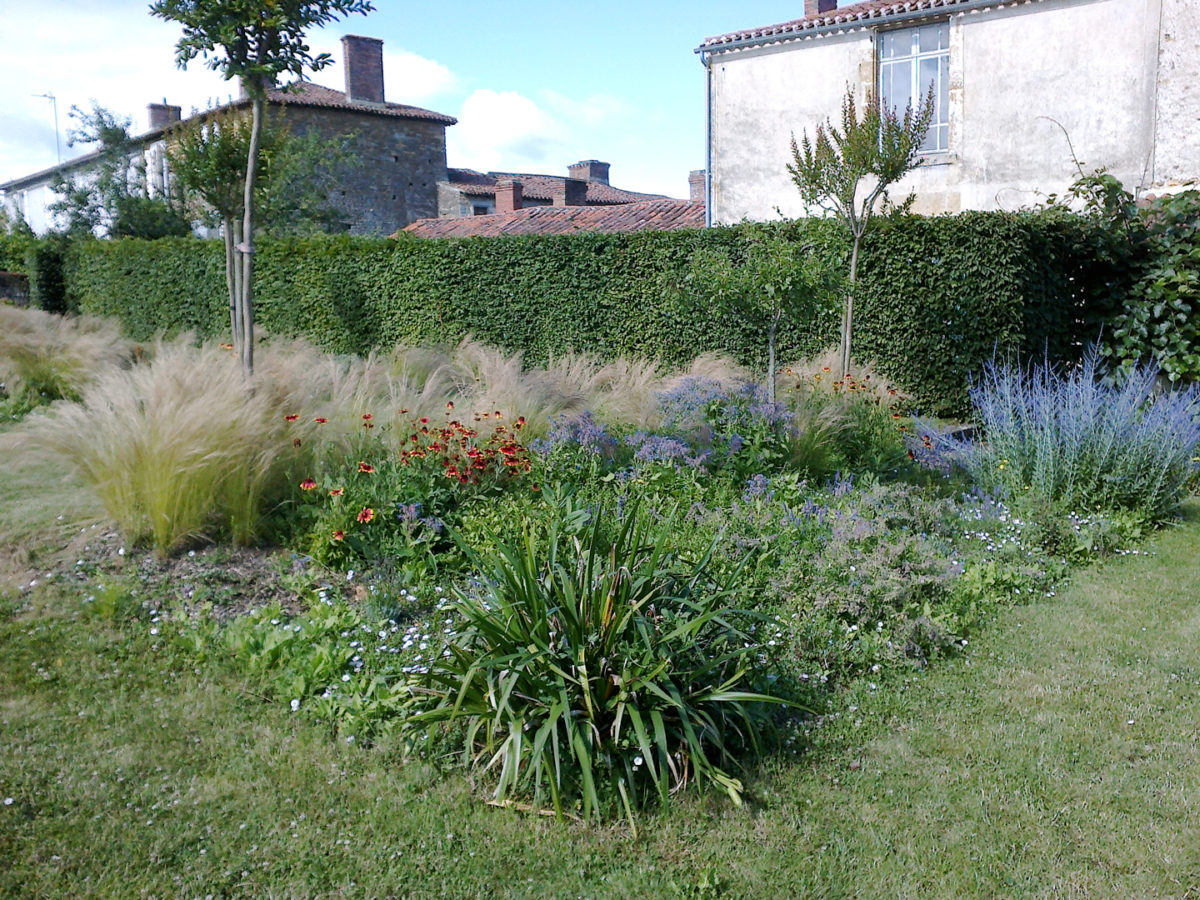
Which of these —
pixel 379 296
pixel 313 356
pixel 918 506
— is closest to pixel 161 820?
pixel 918 506

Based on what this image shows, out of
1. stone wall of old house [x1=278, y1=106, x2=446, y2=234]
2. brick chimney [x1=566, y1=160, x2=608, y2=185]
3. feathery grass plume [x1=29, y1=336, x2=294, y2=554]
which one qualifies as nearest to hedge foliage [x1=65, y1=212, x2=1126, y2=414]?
feathery grass plume [x1=29, y1=336, x2=294, y2=554]

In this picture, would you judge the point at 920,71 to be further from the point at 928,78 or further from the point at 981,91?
the point at 981,91

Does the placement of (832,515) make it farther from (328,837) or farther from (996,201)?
(996,201)

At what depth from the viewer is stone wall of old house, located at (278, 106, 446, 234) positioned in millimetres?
26266

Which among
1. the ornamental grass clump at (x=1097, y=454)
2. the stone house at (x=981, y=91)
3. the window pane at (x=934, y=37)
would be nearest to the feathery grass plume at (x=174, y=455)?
the ornamental grass clump at (x=1097, y=454)

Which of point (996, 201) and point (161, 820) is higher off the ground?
point (996, 201)

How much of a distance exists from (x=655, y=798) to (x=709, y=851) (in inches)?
12.5

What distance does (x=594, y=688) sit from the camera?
332 cm

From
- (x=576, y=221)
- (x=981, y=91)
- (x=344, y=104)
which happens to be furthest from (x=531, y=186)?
(x=981, y=91)

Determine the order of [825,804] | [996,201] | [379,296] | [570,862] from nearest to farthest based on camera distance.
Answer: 1. [570,862]
2. [825,804]
3. [996,201]
4. [379,296]

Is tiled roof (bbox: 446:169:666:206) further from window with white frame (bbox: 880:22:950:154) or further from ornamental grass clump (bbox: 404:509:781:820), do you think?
ornamental grass clump (bbox: 404:509:781:820)

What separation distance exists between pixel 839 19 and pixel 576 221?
6679mm

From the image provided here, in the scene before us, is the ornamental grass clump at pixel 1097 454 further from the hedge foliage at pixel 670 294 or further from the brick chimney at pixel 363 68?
the brick chimney at pixel 363 68

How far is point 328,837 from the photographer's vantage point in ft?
9.45
